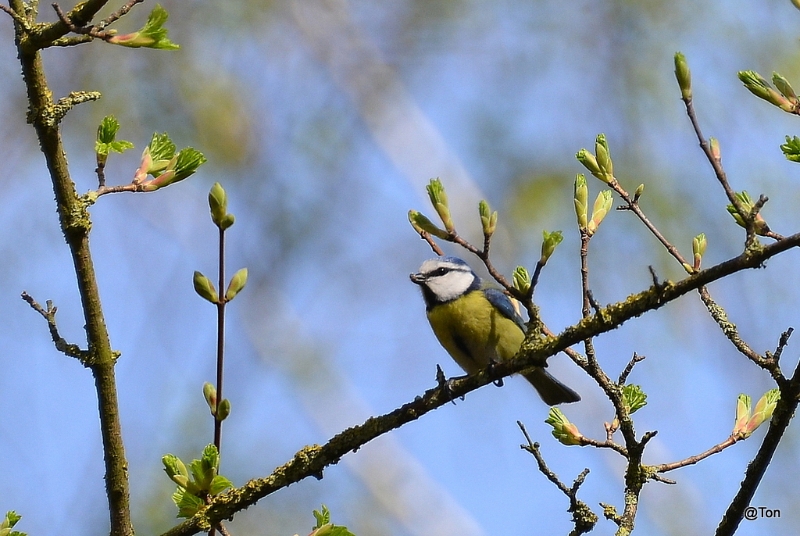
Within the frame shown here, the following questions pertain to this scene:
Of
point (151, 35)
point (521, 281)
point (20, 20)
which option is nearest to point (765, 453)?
point (521, 281)

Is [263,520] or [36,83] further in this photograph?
[263,520]

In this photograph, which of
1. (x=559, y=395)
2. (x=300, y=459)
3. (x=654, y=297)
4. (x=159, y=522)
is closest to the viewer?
(x=654, y=297)

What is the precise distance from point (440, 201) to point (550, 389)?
9.18ft

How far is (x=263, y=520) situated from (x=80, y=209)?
582 centimetres

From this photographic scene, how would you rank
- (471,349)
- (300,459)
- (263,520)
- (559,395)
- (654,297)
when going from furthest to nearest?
(263,520), (559,395), (471,349), (300,459), (654,297)

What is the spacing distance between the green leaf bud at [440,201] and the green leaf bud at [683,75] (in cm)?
58

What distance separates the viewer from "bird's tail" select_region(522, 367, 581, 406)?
4508mm

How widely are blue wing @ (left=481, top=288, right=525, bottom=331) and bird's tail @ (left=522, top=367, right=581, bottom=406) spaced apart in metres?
0.40

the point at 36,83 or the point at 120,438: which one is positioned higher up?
the point at 36,83

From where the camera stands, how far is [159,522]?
19.9 feet

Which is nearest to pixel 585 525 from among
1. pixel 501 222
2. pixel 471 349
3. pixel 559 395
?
pixel 471 349

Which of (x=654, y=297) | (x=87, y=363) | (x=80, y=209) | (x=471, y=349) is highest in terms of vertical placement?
(x=471, y=349)

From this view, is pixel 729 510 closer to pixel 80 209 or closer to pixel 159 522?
pixel 80 209

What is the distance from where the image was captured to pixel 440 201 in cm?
198
